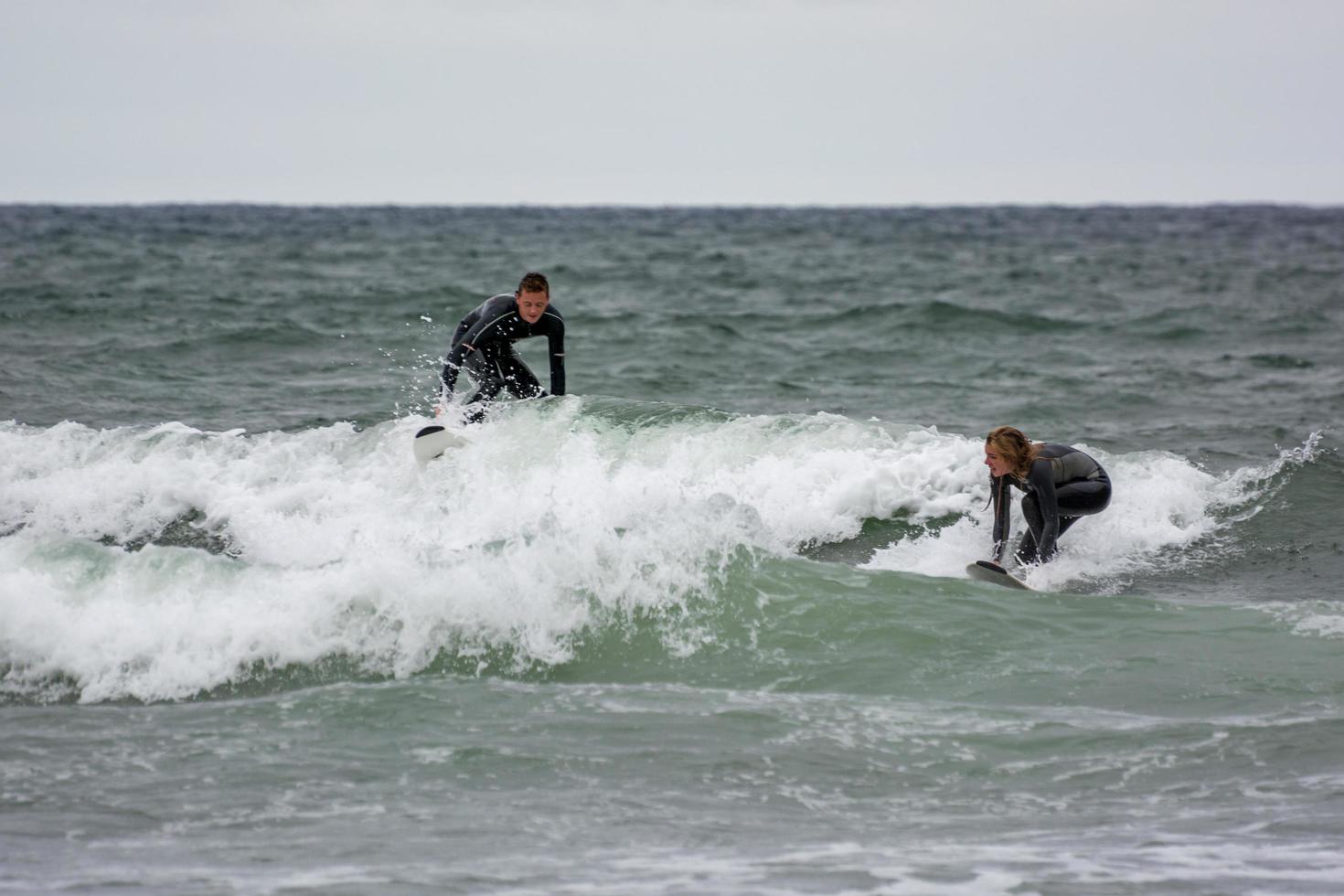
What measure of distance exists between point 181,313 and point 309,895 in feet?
Result: 61.4

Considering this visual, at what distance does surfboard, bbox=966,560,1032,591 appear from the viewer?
27.5 feet

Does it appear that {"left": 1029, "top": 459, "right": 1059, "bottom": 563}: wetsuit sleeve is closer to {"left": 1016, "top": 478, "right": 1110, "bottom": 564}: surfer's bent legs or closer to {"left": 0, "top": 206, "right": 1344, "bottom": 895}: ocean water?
{"left": 1016, "top": 478, "right": 1110, "bottom": 564}: surfer's bent legs

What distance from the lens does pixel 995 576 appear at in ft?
27.6

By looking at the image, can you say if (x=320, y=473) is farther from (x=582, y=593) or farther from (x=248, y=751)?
(x=248, y=751)

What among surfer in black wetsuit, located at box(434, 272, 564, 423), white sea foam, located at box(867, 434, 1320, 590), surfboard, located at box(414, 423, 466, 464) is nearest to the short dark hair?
surfer in black wetsuit, located at box(434, 272, 564, 423)

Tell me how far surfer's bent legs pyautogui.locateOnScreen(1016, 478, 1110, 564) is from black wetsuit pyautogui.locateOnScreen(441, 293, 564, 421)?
3.55 m

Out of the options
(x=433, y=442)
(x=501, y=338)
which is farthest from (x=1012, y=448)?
(x=433, y=442)

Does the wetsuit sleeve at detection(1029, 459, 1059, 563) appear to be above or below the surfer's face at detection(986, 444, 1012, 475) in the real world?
below

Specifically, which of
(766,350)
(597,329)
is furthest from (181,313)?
(766,350)

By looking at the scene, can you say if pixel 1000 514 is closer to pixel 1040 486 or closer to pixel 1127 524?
pixel 1040 486

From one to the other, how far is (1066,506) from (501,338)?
4.28 m

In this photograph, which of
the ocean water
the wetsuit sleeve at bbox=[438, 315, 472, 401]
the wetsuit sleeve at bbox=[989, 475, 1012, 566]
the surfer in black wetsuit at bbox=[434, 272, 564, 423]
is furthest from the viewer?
the wetsuit sleeve at bbox=[438, 315, 472, 401]

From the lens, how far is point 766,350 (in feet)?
65.2

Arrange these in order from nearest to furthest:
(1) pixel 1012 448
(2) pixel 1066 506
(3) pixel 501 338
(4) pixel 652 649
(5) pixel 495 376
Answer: (4) pixel 652 649 → (1) pixel 1012 448 → (2) pixel 1066 506 → (3) pixel 501 338 → (5) pixel 495 376
